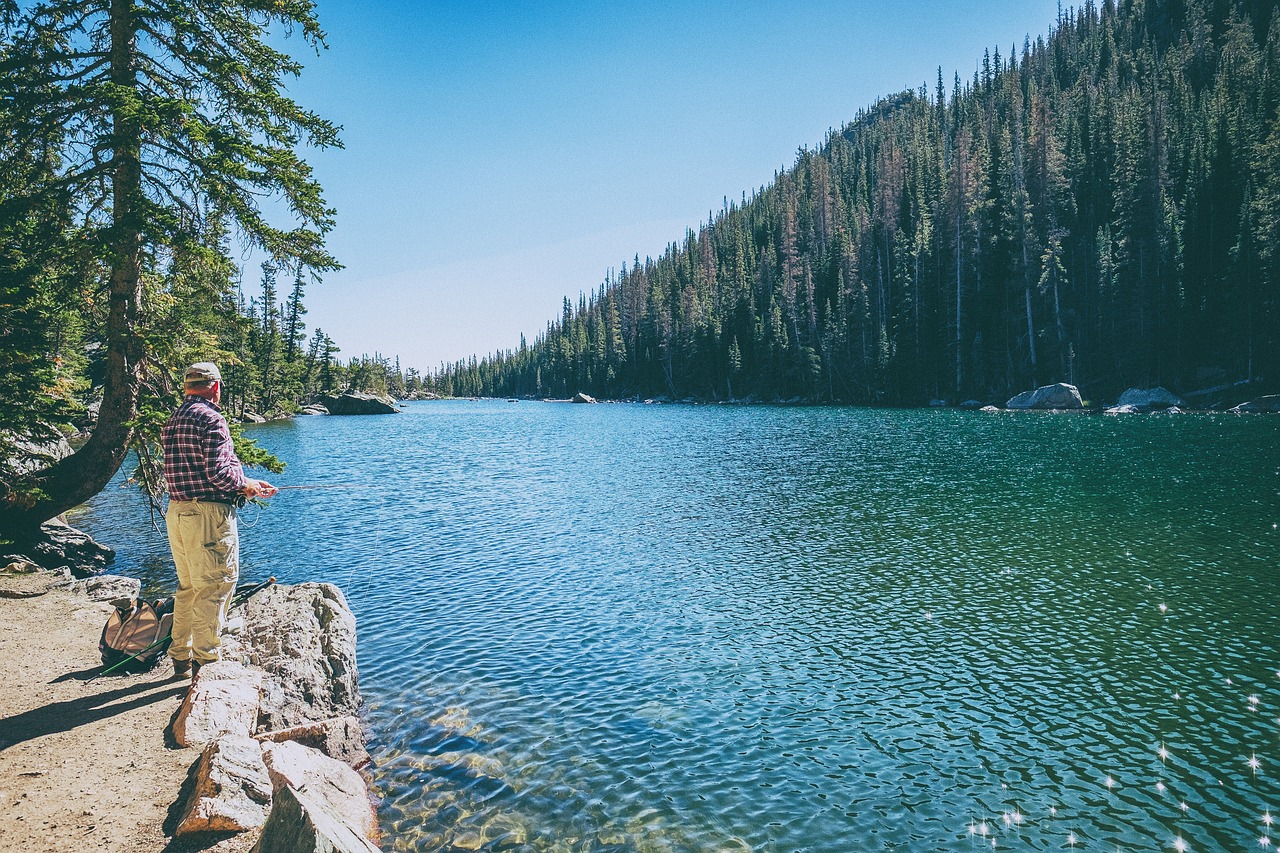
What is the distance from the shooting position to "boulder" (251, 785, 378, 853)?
167 inches

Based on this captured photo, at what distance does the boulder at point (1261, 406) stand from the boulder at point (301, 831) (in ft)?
234

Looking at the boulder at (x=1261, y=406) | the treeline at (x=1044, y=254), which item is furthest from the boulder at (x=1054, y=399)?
the boulder at (x=1261, y=406)

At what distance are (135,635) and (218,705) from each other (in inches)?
92.9

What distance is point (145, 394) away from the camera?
460 inches

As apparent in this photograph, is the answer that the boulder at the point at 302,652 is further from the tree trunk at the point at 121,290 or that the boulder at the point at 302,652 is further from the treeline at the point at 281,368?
the treeline at the point at 281,368

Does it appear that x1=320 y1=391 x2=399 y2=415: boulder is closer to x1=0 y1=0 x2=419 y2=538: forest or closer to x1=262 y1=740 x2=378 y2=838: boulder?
x1=0 y1=0 x2=419 y2=538: forest

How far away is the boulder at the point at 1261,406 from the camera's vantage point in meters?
52.2

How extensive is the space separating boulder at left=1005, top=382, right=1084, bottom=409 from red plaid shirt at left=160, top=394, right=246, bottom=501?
78.4 metres

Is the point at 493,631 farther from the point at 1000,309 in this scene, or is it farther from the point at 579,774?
the point at 1000,309

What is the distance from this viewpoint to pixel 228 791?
564 centimetres

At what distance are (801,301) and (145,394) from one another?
109 m

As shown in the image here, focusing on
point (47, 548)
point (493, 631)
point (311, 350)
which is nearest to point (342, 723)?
point (493, 631)

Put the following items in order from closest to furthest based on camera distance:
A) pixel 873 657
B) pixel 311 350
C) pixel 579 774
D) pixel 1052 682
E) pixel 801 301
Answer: pixel 579 774
pixel 1052 682
pixel 873 657
pixel 801 301
pixel 311 350

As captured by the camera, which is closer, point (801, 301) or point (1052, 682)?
point (1052, 682)
